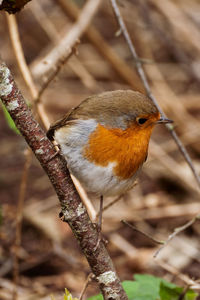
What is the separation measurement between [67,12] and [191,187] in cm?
232

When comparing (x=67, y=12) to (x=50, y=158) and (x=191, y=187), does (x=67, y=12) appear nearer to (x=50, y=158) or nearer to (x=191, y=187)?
(x=191, y=187)

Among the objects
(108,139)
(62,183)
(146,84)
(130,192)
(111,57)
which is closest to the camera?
(62,183)

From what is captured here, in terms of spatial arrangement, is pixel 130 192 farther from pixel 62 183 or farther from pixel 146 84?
pixel 62 183

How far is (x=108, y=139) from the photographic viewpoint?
7.99 ft

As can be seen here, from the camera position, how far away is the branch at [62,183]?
1.86m

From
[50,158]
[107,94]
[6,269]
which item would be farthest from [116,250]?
[50,158]

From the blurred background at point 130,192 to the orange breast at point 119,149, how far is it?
731 mm

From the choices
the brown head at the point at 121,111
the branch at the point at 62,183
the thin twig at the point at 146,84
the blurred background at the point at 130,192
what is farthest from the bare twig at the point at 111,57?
the branch at the point at 62,183

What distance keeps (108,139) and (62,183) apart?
0.48 m

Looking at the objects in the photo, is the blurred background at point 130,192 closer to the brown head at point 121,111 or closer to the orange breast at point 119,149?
the brown head at point 121,111

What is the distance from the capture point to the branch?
1863mm

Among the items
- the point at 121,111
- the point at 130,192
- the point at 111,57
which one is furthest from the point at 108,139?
the point at 111,57

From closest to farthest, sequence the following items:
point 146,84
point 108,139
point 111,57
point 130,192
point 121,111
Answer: point 108,139 → point 121,111 → point 146,84 → point 130,192 → point 111,57

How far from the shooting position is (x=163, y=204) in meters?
5.19
